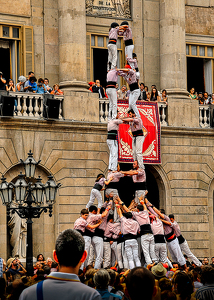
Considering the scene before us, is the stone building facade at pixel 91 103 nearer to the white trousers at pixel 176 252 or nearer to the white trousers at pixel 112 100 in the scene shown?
the white trousers at pixel 112 100

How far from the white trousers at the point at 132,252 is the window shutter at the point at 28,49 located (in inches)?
438

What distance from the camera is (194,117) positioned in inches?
1108

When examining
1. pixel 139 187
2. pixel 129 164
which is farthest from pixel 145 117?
pixel 139 187

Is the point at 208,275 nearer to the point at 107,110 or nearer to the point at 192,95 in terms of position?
the point at 107,110

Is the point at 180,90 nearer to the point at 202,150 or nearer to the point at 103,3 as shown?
the point at 202,150

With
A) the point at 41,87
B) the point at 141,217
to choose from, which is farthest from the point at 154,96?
the point at 141,217

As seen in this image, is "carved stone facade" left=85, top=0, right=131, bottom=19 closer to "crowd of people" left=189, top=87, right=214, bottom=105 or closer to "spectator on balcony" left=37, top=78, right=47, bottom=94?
"crowd of people" left=189, top=87, right=214, bottom=105

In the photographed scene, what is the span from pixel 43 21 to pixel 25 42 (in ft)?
4.36

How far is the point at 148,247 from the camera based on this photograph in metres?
19.0

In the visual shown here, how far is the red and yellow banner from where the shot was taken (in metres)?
26.3

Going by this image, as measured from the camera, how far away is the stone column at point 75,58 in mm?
25919

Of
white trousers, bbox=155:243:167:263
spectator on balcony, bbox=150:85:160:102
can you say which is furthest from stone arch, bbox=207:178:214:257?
white trousers, bbox=155:243:167:263

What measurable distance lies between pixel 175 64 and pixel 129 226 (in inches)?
474

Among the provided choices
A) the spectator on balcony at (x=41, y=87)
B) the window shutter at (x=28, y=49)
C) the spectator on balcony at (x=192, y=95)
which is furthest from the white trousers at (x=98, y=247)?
the spectator on balcony at (x=192, y=95)
